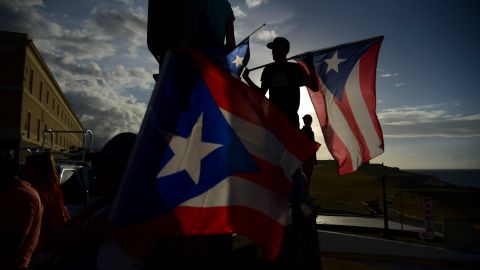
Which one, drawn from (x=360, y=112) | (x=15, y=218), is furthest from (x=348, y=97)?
(x=15, y=218)

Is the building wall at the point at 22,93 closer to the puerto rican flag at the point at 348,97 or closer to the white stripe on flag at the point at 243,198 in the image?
the puerto rican flag at the point at 348,97

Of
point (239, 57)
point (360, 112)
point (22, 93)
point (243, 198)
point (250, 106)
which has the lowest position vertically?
point (243, 198)

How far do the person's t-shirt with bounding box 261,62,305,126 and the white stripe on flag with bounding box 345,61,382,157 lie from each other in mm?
782

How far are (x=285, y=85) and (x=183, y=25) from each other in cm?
180

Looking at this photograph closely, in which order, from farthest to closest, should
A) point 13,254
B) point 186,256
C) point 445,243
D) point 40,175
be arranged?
point 445,243, point 40,175, point 13,254, point 186,256

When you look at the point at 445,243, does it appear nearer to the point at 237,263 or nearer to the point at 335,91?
the point at 335,91

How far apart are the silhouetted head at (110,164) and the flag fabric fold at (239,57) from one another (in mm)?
1973

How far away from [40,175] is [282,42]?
324 cm

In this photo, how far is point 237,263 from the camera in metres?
3.15

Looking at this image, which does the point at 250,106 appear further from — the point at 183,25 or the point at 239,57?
the point at 239,57

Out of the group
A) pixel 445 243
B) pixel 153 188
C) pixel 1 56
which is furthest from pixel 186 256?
pixel 1 56

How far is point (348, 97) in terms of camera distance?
15.4 feet

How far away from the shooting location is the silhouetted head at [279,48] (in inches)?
174

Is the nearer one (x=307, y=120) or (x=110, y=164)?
(x=110, y=164)
